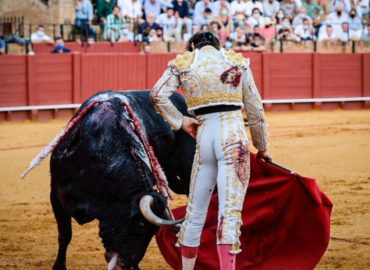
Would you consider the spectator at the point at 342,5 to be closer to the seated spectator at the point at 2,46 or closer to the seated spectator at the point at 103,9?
the seated spectator at the point at 103,9

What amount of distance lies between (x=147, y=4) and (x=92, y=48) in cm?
113

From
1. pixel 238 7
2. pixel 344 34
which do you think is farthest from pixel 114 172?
pixel 344 34

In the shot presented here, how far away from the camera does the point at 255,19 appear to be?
1664 centimetres

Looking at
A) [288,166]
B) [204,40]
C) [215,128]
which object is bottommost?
[288,166]

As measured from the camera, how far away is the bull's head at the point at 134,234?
15.8ft

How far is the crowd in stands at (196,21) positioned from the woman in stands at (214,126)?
10.1 meters

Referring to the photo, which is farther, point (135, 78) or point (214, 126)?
point (135, 78)

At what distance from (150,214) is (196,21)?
458 inches

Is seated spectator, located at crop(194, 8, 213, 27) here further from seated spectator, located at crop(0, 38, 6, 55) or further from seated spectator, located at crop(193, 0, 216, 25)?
seated spectator, located at crop(0, 38, 6, 55)

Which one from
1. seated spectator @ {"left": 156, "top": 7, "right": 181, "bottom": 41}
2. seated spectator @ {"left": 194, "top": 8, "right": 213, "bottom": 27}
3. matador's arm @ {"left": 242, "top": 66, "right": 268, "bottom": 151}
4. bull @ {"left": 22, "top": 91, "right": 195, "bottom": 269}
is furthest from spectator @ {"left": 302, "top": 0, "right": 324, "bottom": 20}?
matador's arm @ {"left": 242, "top": 66, "right": 268, "bottom": 151}

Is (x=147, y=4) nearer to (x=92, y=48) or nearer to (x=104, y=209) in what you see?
(x=92, y=48)

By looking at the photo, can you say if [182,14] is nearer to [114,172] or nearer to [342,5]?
[342,5]

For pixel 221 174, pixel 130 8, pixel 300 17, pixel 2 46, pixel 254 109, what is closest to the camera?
pixel 221 174

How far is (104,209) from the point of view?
16.8ft
